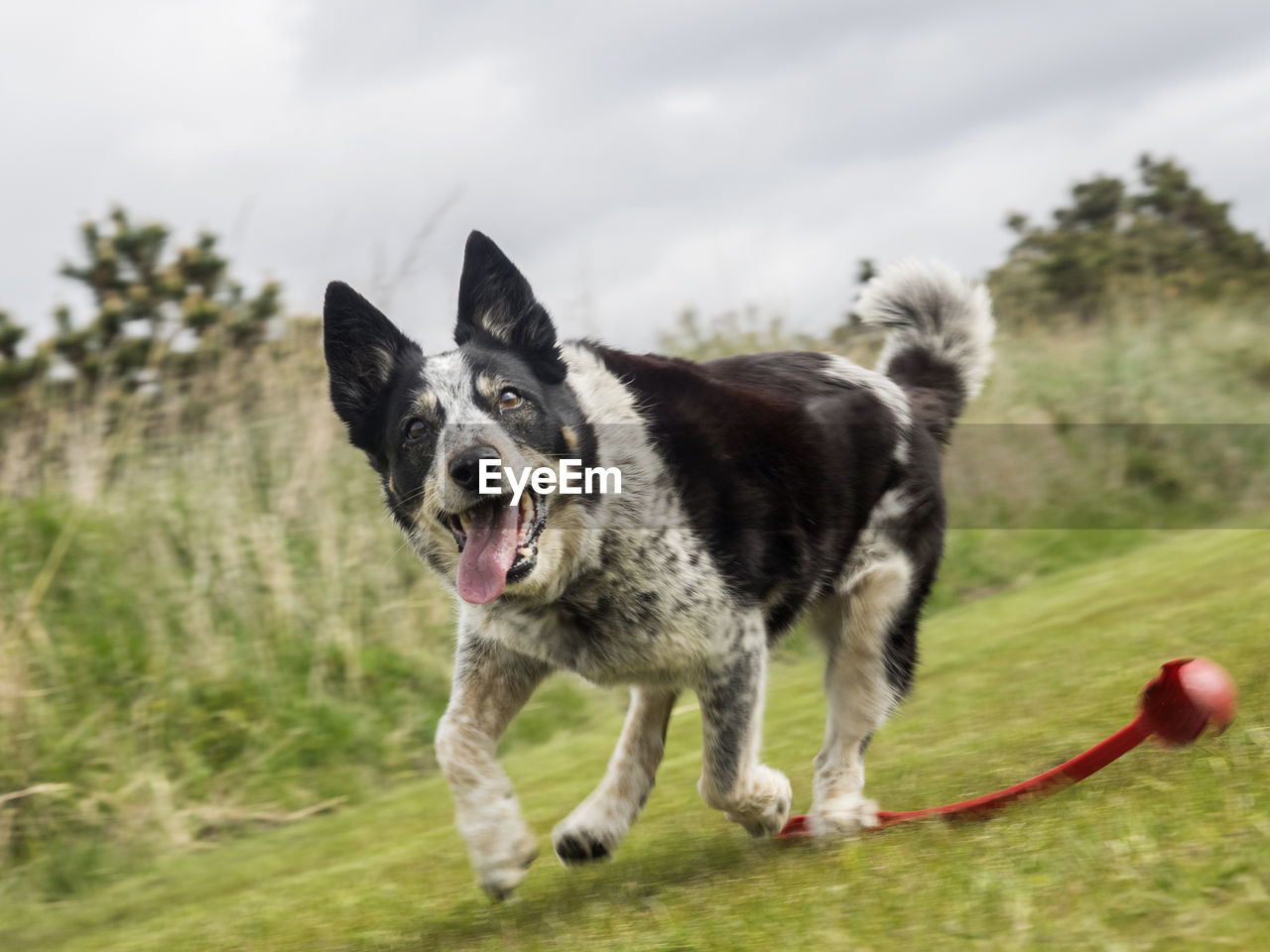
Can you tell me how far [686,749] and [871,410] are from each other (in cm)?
226

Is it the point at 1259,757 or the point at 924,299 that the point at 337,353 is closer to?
the point at 924,299

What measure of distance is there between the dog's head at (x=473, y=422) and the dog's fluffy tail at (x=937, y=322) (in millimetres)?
1560

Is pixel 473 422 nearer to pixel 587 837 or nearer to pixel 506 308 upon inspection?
pixel 506 308

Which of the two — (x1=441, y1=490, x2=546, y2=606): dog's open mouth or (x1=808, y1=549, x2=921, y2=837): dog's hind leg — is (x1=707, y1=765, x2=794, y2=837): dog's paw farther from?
(x1=441, y1=490, x2=546, y2=606): dog's open mouth

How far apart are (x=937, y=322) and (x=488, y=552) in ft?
7.34

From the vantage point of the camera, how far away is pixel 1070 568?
9422 millimetres

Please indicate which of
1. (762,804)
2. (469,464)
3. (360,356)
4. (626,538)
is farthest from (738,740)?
(360,356)

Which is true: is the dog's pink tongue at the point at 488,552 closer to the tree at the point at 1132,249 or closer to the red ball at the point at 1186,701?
the red ball at the point at 1186,701

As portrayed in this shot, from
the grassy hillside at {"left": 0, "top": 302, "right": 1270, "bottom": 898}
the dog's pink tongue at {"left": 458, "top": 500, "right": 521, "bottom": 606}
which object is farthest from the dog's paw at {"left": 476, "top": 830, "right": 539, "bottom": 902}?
the grassy hillside at {"left": 0, "top": 302, "right": 1270, "bottom": 898}

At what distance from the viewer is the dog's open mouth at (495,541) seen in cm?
355

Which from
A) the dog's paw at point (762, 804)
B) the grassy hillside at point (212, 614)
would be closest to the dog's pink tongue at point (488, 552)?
the dog's paw at point (762, 804)

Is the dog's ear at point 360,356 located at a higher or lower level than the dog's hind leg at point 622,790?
higher

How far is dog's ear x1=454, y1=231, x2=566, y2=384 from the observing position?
3916 millimetres

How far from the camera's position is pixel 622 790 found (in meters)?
3.94
